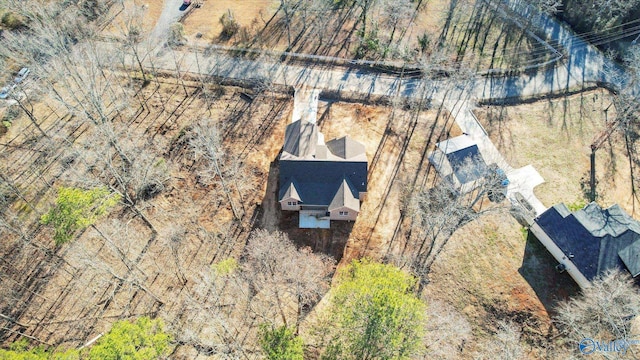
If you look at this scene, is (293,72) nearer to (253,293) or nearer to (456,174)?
(456,174)

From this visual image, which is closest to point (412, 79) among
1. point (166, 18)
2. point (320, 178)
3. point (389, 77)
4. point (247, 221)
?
point (389, 77)

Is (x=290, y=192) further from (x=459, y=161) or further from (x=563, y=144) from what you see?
(x=563, y=144)

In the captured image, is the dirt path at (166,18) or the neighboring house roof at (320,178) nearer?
the neighboring house roof at (320,178)

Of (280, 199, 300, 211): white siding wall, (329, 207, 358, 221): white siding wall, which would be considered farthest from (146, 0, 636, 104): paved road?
(329, 207, 358, 221): white siding wall

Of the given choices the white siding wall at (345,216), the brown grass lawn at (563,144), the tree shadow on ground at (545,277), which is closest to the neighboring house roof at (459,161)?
the brown grass lawn at (563,144)

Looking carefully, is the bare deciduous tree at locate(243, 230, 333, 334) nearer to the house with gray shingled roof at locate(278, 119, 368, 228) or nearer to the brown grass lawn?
the house with gray shingled roof at locate(278, 119, 368, 228)

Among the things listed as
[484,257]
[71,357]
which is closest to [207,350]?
[71,357]

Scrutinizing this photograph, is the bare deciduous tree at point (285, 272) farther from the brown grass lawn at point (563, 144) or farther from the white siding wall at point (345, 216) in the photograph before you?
the brown grass lawn at point (563, 144)
